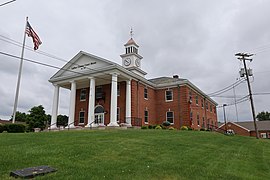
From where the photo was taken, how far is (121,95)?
2933 centimetres

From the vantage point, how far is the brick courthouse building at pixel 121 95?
89.8ft

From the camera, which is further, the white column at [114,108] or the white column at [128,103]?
the white column at [128,103]

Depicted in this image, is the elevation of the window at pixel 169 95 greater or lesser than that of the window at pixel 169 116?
greater

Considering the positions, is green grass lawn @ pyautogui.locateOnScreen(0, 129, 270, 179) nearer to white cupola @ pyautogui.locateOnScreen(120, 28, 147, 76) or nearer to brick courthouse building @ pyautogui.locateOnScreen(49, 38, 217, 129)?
brick courthouse building @ pyautogui.locateOnScreen(49, 38, 217, 129)

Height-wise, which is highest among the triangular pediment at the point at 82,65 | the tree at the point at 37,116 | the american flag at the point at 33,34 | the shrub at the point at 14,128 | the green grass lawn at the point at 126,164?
the american flag at the point at 33,34

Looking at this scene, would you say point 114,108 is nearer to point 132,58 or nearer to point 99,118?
point 99,118

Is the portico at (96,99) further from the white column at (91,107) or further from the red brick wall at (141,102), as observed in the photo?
the red brick wall at (141,102)

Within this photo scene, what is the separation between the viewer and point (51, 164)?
7.52 m

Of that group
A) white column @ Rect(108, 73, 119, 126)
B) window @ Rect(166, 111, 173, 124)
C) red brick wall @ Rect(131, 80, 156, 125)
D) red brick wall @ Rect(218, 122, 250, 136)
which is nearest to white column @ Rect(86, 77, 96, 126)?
white column @ Rect(108, 73, 119, 126)

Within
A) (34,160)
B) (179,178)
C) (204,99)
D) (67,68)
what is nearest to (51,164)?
(34,160)

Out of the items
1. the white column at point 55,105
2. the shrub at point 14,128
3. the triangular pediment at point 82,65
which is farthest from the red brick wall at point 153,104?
the shrub at point 14,128

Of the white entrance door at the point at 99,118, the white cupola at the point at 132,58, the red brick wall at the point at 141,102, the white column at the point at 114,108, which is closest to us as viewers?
the white column at the point at 114,108

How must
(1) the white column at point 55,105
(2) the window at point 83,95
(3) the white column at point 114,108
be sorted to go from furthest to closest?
(2) the window at point 83,95, (1) the white column at point 55,105, (3) the white column at point 114,108

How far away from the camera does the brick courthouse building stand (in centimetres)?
2736
